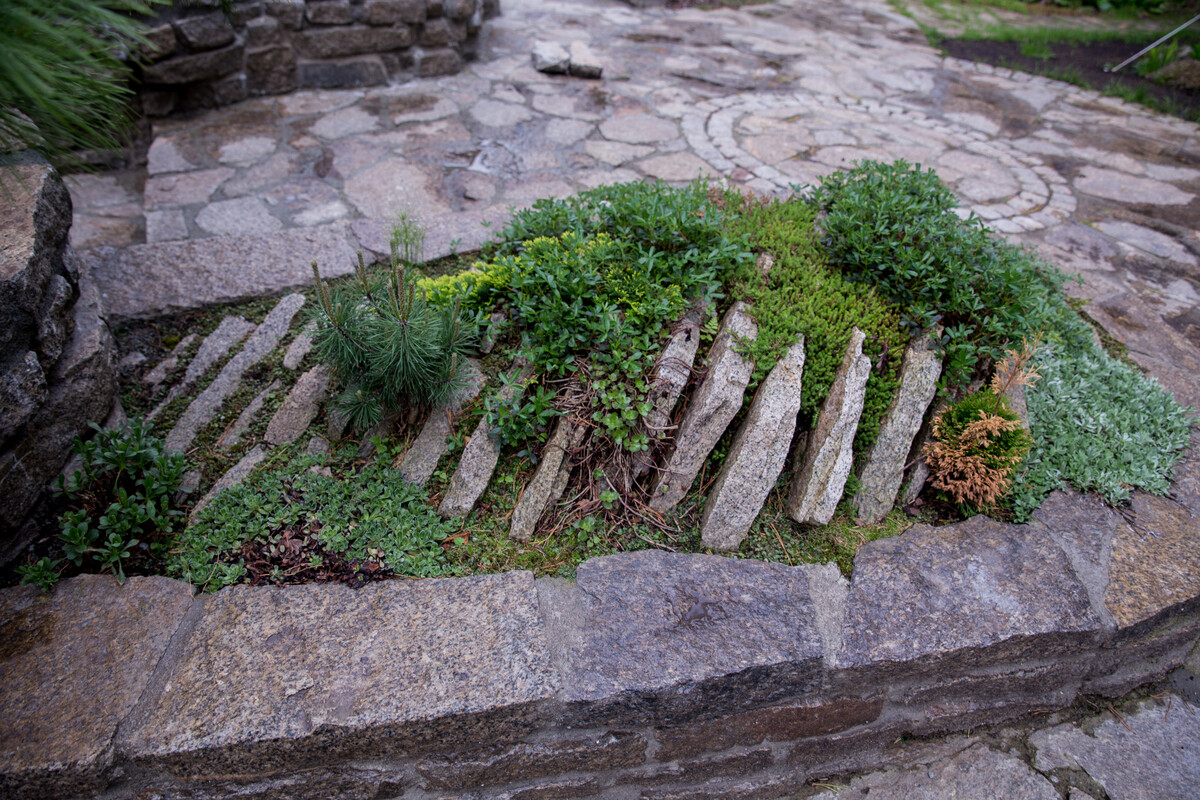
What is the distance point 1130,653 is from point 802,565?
130 cm

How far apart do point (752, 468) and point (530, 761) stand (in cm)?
123

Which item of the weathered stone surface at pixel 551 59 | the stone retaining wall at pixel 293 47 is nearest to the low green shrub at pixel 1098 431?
the weathered stone surface at pixel 551 59

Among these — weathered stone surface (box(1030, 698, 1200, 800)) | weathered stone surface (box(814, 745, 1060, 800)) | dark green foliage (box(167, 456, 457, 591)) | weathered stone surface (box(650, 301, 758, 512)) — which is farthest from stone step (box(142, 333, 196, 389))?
weathered stone surface (box(1030, 698, 1200, 800))

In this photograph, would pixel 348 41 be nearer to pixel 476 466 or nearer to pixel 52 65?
pixel 52 65

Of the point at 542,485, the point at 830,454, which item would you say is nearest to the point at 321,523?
the point at 542,485

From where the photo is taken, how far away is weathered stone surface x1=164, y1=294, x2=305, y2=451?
2.66m

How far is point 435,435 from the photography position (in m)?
2.56

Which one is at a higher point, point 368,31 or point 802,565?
point 368,31

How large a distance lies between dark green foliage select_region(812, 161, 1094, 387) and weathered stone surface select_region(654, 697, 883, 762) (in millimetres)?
1333

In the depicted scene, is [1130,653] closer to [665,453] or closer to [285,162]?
[665,453]

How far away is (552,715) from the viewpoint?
6.39 ft

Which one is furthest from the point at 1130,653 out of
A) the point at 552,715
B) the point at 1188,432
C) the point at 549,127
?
the point at 549,127

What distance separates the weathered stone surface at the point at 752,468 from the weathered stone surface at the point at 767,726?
0.56m

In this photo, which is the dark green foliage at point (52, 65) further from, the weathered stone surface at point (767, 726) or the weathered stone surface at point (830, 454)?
the weathered stone surface at point (767, 726)
